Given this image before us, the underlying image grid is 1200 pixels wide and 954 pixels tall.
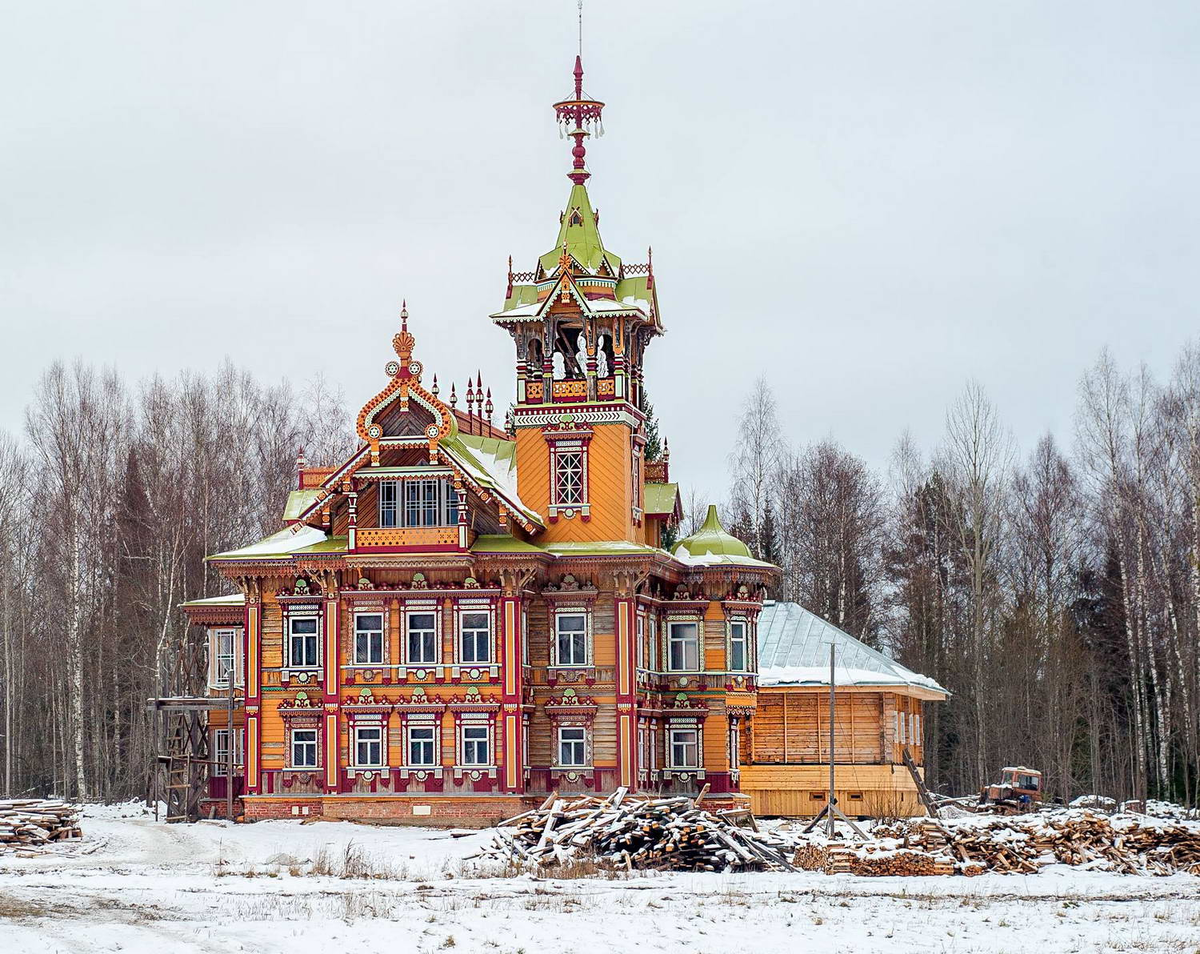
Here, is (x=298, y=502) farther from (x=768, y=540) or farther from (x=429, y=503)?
(x=768, y=540)

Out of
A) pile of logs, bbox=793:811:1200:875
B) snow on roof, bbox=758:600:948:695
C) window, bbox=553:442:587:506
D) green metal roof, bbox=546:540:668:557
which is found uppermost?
window, bbox=553:442:587:506

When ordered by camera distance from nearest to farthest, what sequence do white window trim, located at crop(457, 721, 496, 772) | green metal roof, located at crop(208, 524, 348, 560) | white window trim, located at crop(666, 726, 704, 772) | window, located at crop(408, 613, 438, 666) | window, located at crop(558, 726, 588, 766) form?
white window trim, located at crop(457, 721, 496, 772), window, located at crop(408, 613, 438, 666), window, located at crop(558, 726, 588, 766), green metal roof, located at crop(208, 524, 348, 560), white window trim, located at crop(666, 726, 704, 772)

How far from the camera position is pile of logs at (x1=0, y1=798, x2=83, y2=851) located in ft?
135

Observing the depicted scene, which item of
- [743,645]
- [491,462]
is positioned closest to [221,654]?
[491,462]

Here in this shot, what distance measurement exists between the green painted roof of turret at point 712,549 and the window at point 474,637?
6.51 meters

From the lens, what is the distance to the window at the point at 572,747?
170 ft

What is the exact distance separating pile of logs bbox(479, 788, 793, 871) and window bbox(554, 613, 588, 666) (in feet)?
36.8

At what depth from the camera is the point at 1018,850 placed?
4009 centimetres

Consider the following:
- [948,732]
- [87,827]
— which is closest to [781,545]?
[948,732]

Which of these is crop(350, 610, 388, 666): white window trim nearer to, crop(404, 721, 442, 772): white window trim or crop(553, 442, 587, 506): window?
crop(404, 721, 442, 772): white window trim

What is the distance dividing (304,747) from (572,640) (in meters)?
7.68

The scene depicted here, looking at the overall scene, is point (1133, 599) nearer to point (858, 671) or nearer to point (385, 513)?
point (858, 671)

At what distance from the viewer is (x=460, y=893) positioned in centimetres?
3231

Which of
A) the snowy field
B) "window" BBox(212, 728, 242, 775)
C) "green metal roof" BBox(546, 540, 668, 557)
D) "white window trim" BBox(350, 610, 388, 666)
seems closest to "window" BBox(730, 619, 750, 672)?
"green metal roof" BBox(546, 540, 668, 557)
